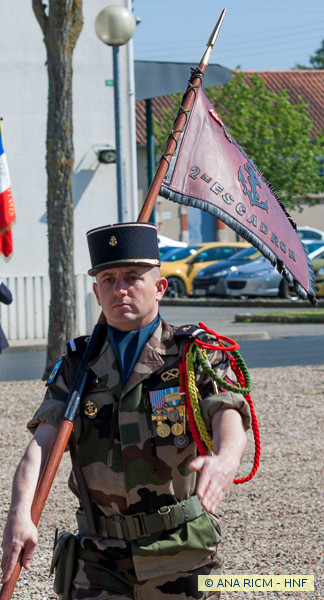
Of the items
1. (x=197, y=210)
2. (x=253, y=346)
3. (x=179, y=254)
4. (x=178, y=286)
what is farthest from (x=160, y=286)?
(x=197, y=210)

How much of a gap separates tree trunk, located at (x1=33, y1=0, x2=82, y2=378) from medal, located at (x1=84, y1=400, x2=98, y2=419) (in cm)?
876

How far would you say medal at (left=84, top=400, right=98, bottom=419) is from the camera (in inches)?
120

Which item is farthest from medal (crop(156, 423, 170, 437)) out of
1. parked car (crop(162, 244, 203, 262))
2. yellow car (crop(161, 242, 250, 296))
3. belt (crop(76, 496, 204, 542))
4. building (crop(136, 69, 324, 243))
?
building (crop(136, 69, 324, 243))

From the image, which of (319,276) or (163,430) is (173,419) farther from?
(319,276)

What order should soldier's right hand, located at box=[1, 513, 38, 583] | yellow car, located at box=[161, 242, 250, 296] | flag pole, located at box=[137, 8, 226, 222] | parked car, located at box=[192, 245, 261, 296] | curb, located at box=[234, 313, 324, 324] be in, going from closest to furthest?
soldier's right hand, located at box=[1, 513, 38, 583] < flag pole, located at box=[137, 8, 226, 222] < curb, located at box=[234, 313, 324, 324] < parked car, located at box=[192, 245, 261, 296] < yellow car, located at box=[161, 242, 250, 296]

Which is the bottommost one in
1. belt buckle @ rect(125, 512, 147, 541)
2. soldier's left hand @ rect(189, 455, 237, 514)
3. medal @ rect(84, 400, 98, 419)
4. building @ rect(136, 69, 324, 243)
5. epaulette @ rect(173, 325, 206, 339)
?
belt buckle @ rect(125, 512, 147, 541)

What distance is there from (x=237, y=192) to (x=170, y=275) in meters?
25.3

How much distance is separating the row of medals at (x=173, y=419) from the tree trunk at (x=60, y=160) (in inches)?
349

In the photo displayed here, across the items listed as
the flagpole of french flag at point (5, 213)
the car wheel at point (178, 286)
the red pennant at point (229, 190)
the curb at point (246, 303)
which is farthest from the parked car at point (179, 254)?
the red pennant at point (229, 190)

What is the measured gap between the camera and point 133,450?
9.76ft

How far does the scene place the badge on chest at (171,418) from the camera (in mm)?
2986

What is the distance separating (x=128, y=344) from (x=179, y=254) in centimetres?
2760

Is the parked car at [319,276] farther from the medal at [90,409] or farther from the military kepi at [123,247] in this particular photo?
the medal at [90,409]

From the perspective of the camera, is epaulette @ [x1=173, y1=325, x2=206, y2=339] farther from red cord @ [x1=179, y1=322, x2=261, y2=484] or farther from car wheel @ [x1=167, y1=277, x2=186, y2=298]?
car wheel @ [x1=167, y1=277, x2=186, y2=298]
